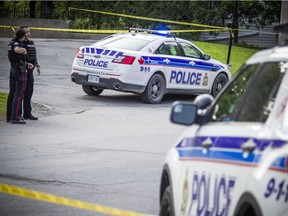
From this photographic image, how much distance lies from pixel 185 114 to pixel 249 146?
4.03 ft

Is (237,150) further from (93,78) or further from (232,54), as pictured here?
(232,54)

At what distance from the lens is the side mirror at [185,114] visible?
255 inches

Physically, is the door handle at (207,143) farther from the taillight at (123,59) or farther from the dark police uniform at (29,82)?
the taillight at (123,59)

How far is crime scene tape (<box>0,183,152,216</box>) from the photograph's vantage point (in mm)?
9242

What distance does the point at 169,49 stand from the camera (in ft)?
75.3

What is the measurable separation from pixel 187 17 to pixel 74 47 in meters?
9.13

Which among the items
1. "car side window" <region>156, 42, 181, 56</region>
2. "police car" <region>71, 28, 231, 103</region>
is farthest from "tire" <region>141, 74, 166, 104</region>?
"car side window" <region>156, 42, 181, 56</region>

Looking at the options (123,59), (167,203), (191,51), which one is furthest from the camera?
(191,51)

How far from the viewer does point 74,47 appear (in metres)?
35.9

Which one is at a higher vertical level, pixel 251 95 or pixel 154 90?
pixel 251 95

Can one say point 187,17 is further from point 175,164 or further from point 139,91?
point 175,164

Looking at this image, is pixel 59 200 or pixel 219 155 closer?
pixel 219 155

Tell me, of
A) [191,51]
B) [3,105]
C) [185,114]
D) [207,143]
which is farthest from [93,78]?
[207,143]

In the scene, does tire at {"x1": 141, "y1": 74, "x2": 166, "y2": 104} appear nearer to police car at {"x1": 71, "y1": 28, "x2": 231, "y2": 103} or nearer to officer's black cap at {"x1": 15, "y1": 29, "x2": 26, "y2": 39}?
police car at {"x1": 71, "y1": 28, "x2": 231, "y2": 103}
